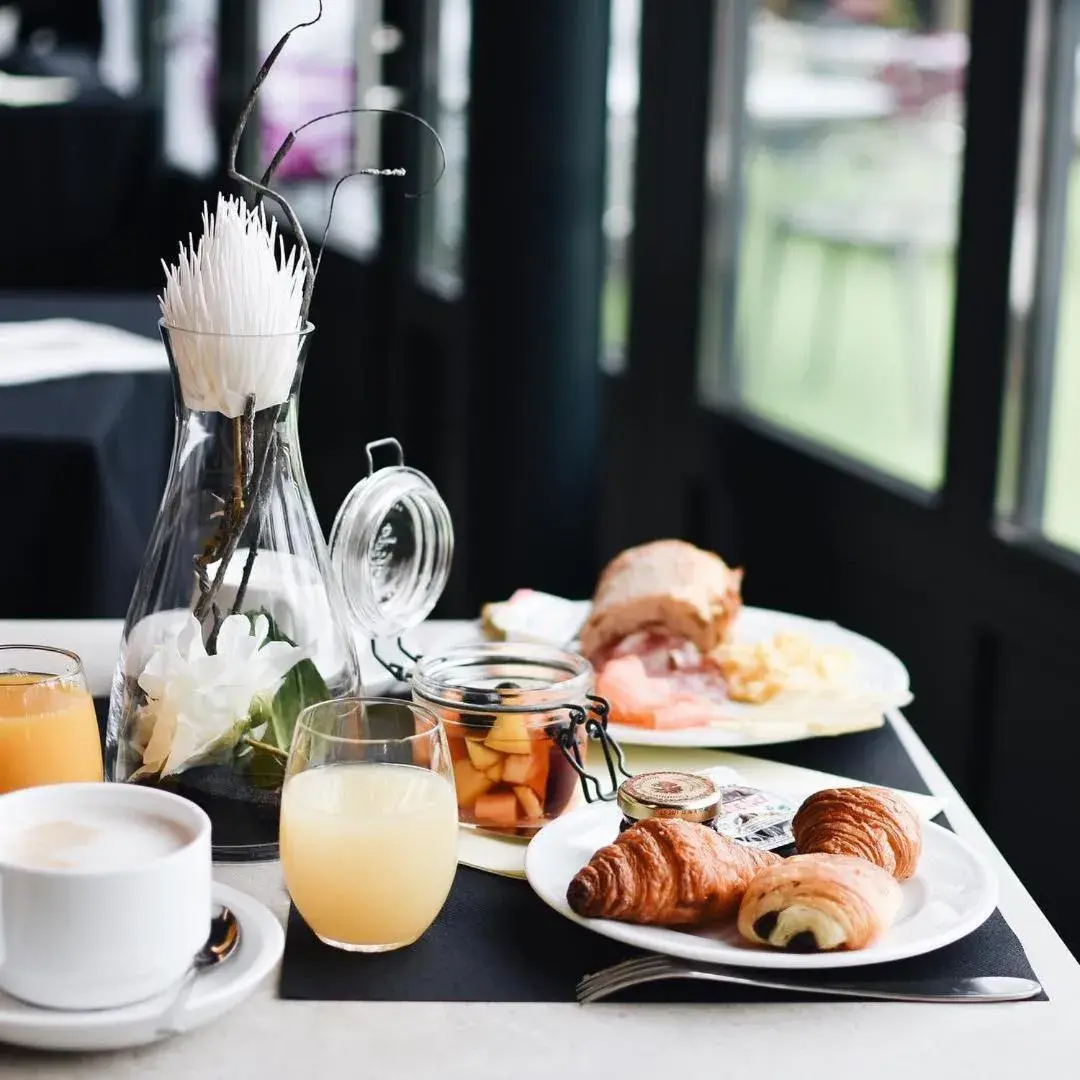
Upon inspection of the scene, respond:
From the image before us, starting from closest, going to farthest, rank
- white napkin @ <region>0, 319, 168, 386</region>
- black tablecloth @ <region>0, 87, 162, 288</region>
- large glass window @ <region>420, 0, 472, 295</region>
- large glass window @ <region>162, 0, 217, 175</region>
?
white napkin @ <region>0, 319, 168, 386</region> < large glass window @ <region>420, 0, 472, 295</region> < black tablecloth @ <region>0, 87, 162, 288</region> < large glass window @ <region>162, 0, 217, 175</region>

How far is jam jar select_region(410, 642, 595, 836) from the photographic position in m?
0.88

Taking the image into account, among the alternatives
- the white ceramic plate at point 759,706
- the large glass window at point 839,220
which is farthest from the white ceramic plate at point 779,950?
the large glass window at point 839,220

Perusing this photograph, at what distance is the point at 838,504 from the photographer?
95.3 inches

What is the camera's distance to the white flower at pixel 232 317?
2.62 ft

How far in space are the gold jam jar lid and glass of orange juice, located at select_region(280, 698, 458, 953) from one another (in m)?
0.11

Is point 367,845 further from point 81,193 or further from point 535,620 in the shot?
point 81,193

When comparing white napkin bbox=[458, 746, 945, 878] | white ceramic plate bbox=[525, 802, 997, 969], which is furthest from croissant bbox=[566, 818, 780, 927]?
white napkin bbox=[458, 746, 945, 878]

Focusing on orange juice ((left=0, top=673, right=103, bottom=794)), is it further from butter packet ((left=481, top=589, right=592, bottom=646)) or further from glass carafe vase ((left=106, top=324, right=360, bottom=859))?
butter packet ((left=481, top=589, right=592, bottom=646))

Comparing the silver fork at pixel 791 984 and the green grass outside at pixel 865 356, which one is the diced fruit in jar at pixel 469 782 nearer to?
the silver fork at pixel 791 984

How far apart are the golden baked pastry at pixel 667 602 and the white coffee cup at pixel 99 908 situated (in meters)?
Answer: 0.56

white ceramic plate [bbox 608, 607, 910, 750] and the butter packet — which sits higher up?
the butter packet

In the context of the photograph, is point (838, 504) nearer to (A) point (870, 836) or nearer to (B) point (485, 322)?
(B) point (485, 322)

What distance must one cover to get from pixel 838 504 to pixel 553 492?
46 cm

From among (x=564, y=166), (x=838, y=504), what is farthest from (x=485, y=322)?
(x=838, y=504)
